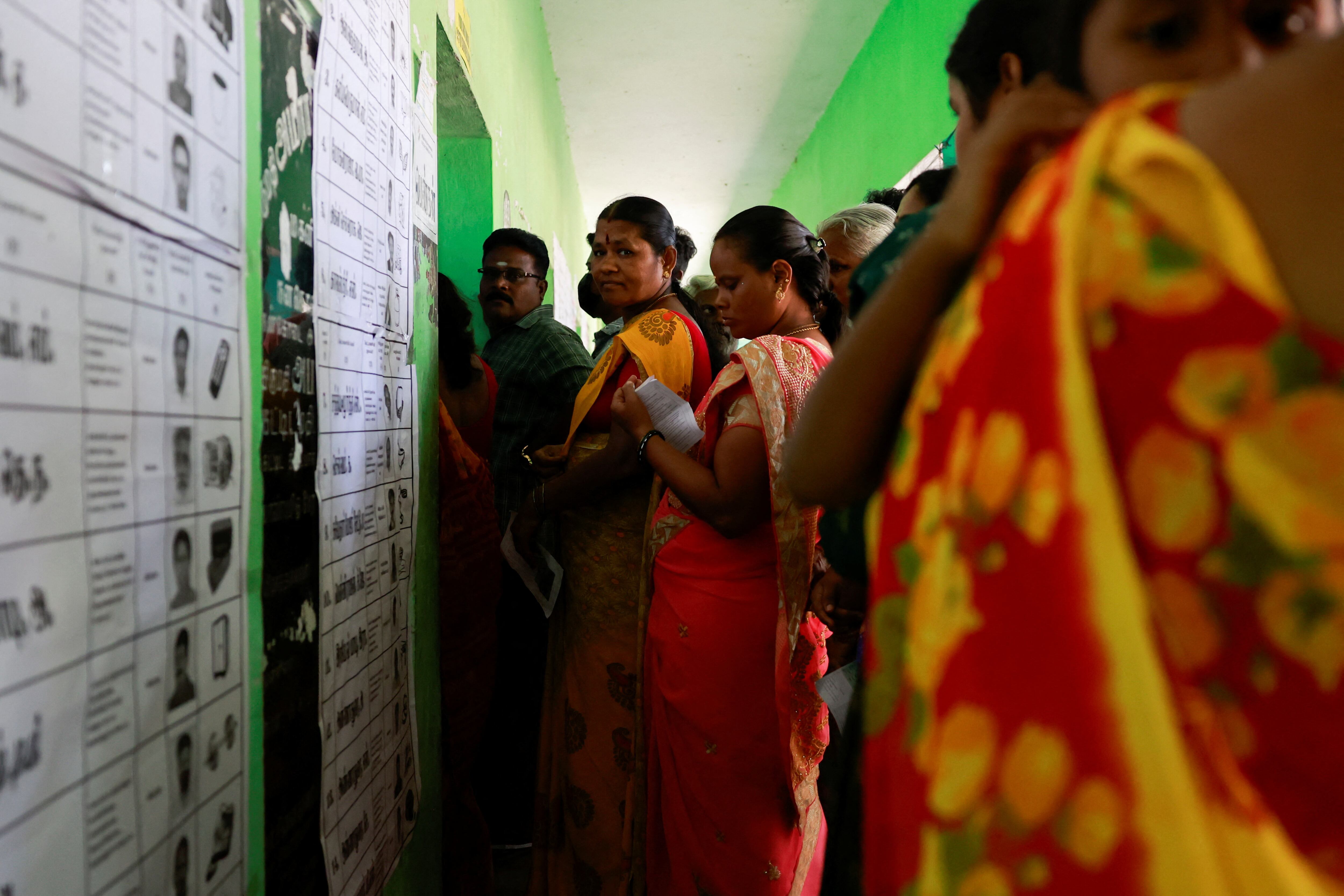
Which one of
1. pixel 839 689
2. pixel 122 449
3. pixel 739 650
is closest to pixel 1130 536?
pixel 122 449

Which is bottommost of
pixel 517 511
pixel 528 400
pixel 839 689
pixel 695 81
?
pixel 839 689

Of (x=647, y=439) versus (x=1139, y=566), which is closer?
(x=1139, y=566)

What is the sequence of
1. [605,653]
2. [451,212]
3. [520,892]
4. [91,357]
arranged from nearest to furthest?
[91,357], [605,653], [520,892], [451,212]

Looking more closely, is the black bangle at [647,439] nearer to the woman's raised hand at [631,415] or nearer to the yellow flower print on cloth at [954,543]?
the woman's raised hand at [631,415]

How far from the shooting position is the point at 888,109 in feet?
10.9

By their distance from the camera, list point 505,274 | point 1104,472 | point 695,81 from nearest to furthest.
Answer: point 1104,472, point 505,274, point 695,81

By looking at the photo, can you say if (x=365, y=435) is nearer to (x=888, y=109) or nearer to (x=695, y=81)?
(x=888, y=109)

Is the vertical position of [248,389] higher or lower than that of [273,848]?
higher

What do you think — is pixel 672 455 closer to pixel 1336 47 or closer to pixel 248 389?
pixel 248 389

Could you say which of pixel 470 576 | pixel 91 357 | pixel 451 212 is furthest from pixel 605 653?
pixel 451 212

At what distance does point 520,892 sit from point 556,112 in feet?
11.2

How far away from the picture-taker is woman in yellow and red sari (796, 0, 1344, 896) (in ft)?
1.01

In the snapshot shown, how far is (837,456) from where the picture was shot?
19.8 inches

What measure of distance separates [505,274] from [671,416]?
98 centimetres
